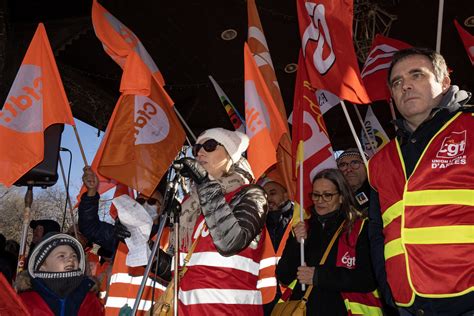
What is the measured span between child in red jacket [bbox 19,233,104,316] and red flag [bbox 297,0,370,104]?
2174 millimetres

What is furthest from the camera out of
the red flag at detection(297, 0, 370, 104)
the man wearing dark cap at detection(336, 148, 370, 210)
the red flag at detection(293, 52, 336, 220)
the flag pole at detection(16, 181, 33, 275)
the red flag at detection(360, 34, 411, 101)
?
the red flag at detection(360, 34, 411, 101)

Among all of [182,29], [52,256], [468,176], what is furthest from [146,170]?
[182,29]

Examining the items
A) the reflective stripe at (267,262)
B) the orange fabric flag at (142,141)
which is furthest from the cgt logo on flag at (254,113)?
the reflective stripe at (267,262)

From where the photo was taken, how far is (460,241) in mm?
2262

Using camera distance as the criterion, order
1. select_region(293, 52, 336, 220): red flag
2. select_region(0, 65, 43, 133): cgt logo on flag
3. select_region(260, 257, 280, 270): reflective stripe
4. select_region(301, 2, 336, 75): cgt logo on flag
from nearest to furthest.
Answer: select_region(260, 257, 280, 270): reflective stripe → select_region(301, 2, 336, 75): cgt logo on flag → select_region(293, 52, 336, 220): red flag → select_region(0, 65, 43, 133): cgt logo on flag

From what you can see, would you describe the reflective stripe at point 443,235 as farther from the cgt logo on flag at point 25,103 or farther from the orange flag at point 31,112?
the cgt logo on flag at point 25,103

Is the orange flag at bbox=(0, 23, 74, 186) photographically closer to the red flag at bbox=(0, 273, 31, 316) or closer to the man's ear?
the red flag at bbox=(0, 273, 31, 316)

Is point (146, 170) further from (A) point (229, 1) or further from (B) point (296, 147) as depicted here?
(A) point (229, 1)

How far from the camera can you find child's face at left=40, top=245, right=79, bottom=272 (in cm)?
400

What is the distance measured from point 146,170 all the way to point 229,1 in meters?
4.60

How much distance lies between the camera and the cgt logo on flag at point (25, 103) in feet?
16.3

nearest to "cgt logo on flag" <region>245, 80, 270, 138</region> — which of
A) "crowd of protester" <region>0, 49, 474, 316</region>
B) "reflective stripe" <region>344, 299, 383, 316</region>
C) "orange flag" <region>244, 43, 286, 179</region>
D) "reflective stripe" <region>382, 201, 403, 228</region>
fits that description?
"orange flag" <region>244, 43, 286, 179</region>

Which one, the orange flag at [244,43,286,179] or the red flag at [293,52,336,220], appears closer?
the red flag at [293,52,336,220]

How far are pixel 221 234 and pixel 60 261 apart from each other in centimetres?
158
